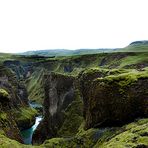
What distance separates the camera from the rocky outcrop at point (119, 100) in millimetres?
57781

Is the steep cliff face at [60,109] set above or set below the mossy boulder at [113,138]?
below

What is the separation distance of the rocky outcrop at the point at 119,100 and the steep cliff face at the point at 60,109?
29.1 m

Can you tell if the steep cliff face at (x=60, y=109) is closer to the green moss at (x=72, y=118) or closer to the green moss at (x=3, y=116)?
the green moss at (x=72, y=118)

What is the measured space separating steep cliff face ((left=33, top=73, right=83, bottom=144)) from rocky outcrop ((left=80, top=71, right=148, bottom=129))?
95.4 ft

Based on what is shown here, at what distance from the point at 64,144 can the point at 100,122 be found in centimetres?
699

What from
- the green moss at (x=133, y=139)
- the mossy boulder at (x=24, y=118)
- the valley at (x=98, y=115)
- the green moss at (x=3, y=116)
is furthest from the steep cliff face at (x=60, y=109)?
the green moss at (x=133, y=139)

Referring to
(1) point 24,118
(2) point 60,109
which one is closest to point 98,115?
(2) point 60,109

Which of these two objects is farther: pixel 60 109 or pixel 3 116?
pixel 60 109

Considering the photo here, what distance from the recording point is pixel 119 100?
60.2m

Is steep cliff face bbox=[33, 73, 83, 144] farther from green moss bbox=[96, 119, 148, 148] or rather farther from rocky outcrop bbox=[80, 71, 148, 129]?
green moss bbox=[96, 119, 148, 148]

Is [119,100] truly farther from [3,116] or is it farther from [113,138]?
[3,116]

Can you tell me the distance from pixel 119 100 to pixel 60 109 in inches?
1784

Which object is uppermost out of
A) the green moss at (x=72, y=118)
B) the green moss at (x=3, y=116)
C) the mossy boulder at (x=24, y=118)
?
the green moss at (x=3, y=116)

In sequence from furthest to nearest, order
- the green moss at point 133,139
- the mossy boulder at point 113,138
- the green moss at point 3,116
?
the green moss at point 3,116 < the mossy boulder at point 113,138 < the green moss at point 133,139
